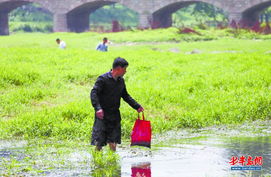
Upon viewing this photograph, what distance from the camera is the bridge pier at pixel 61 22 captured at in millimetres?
51938

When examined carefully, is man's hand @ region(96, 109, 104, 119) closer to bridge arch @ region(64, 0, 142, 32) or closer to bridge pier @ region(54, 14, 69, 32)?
bridge arch @ region(64, 0, 142, 32)

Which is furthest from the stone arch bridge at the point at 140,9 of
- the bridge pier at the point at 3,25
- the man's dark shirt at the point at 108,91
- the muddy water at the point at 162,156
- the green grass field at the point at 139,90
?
the man's dark shirt at the point at 108,91

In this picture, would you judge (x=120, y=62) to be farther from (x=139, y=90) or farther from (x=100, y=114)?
(x=139, y=90)

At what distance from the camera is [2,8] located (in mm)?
55156

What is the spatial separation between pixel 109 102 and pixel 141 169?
0.99 meters

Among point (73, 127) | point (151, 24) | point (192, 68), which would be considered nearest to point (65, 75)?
point (192, 68)

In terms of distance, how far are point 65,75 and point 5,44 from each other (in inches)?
692

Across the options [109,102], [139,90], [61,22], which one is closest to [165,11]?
[61,22]

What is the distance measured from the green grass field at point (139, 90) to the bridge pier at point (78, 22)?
106ft

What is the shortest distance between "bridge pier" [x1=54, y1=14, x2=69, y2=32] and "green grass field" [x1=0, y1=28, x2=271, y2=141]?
30999mm

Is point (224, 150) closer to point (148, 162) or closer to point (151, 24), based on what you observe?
point (148, 162)

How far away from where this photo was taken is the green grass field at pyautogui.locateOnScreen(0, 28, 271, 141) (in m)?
10.4

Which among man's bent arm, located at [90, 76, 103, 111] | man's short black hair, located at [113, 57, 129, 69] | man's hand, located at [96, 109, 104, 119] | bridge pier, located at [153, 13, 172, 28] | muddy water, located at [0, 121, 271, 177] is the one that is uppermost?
bridge pier, located at [153, 13, 172, 28]

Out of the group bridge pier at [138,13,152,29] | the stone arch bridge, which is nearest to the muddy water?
the stone arch bridge
